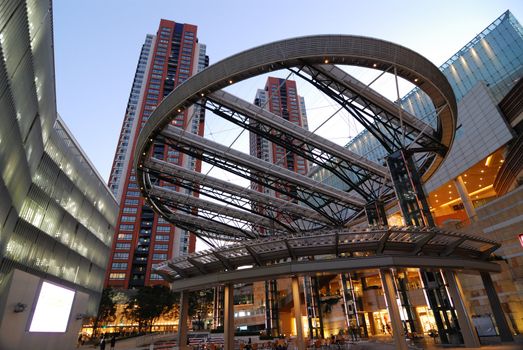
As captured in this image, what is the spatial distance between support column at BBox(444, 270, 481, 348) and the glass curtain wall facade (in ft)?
89.8

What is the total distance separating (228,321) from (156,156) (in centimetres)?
9670

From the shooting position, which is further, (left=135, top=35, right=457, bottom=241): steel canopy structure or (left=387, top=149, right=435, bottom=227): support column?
(left=387, top=149, right=435, bottom=227): support column

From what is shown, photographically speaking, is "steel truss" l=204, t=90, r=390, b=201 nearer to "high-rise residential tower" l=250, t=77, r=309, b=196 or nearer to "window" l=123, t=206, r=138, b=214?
"high-rise residential tower" l=250, t=77, r=309, b=196

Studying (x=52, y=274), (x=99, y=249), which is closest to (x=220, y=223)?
(x=99, y=249)

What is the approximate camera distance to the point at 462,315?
1891 cm

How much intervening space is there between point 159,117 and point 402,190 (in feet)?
69.3

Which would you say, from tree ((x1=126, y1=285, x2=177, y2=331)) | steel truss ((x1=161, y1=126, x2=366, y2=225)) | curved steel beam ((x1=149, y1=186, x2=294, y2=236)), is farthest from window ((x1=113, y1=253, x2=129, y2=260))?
steel truss ((x1=161, y1=126, x2=366, y2=225))

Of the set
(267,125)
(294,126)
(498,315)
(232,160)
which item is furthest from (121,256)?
(498,315)

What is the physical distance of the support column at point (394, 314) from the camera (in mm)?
16641

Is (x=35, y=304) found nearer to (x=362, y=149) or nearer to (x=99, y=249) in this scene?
(x=99, y=249)

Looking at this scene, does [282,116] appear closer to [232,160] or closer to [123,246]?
[123,246]

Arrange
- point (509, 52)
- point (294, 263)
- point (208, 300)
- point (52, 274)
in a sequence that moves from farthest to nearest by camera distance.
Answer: point (208, 300)
point (509, 52)
point (52, 274)
point (294, 263)

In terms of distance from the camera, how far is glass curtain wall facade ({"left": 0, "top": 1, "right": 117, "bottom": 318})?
15969 millimetres

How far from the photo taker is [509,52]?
1554 inches
